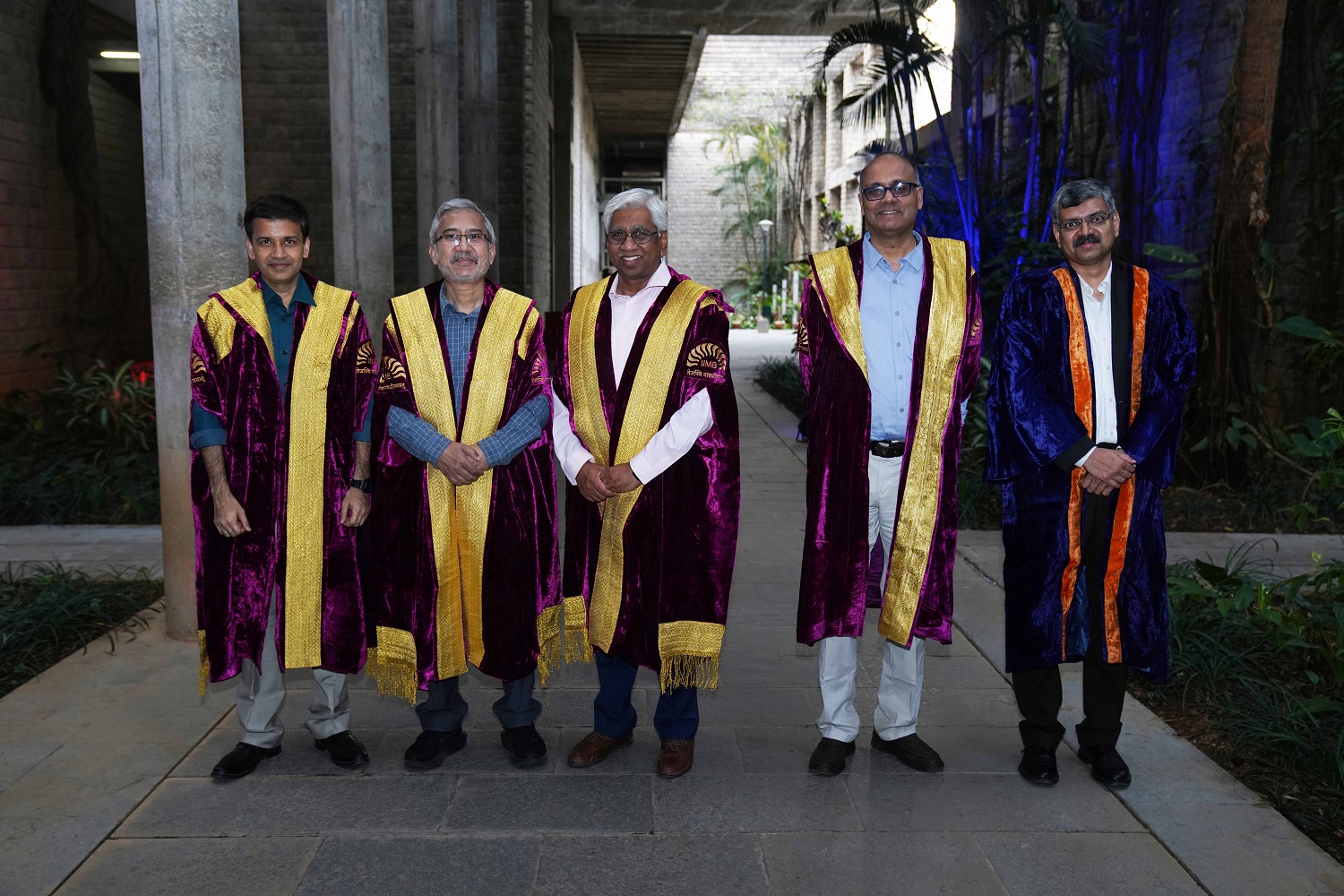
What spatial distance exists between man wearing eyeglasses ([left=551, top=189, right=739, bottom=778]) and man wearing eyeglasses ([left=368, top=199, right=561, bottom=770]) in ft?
0.44

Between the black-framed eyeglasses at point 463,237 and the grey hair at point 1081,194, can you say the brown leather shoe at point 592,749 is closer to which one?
the black-framed eyeglasses at point 463,237

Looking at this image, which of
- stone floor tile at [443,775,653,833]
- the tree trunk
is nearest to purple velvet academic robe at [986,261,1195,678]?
stone floor tile at [443,775,653,833]

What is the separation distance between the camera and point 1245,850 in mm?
2799

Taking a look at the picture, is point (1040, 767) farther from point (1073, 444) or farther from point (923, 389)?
point (923, 389)

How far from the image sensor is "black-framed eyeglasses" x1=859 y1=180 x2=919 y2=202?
3.10 m

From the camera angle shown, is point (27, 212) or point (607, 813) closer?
point (607, 813)

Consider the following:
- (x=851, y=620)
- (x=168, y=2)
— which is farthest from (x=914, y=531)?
(x=168, y=2)

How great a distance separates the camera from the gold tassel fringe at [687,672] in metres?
3.21

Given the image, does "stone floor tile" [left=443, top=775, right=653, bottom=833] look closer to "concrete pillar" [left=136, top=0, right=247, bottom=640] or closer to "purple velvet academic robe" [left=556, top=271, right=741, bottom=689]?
"purple velvet academic robe" [left=556, top=271, right=741, bottom=689]

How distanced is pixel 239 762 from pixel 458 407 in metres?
1.15

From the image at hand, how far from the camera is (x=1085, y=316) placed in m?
3.16

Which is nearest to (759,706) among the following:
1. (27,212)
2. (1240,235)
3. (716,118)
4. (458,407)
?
(458,407)

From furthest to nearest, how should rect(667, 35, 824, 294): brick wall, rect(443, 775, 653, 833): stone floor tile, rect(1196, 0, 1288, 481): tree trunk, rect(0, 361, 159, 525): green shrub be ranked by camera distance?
1. rect(667, 35, 824, 294): brick wall
2. rect(0, 361, 159, 525): green shrub
3. rect(1196, 0, 1288, 481): tree trunk
4. rect(443, 775, 653, 833): stone floor tile

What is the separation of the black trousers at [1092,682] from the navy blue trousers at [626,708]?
0.94 meters
